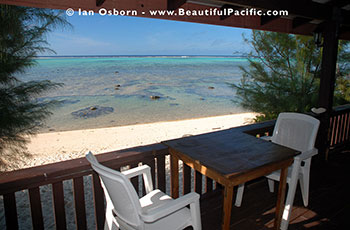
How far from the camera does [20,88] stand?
2865 mm

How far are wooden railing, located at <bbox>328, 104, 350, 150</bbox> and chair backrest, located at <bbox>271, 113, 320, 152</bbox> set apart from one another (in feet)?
5.08

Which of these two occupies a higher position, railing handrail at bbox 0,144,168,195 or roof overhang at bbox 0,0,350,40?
roof overhang at bbox 0,0,350,40

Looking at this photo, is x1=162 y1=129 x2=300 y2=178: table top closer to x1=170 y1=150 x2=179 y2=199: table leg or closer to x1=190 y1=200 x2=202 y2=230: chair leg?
x1=170 y1=150 x2=179 y2=199: table leg

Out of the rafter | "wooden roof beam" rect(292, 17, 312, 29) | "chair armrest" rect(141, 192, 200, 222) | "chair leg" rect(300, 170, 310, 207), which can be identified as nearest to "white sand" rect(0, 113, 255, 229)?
"chair armrest" rect(141, 192, 200, 222)

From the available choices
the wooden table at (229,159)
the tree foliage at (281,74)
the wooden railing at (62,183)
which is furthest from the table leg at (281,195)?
the tree foliage at (281,74)

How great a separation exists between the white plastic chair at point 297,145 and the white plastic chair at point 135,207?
911 mm

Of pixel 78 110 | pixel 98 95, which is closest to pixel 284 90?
pixel 78 110

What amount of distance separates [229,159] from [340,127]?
320 centimetres

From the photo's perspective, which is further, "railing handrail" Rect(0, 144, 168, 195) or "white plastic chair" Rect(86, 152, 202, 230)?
"railing handrail" Rect(0, 144, 168, 195)

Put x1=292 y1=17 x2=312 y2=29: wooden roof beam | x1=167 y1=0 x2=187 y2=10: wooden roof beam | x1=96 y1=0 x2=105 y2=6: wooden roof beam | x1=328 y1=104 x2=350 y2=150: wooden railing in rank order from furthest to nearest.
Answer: x1=328 y1=104 x2=350 y2=150: wooden railing, x1=292 y1=17 x2=312 y2=29: wooden roof beam, x1=167 y1=0 x2=187 y2=10: wooden roof beam, x1=96 y1=0 x2=105 y2=6: wooden roof beam

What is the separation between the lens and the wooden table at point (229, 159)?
1454 millimetres

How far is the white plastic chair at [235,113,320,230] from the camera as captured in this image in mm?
1926

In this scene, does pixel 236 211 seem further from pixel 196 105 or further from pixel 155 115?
pixel 196 105

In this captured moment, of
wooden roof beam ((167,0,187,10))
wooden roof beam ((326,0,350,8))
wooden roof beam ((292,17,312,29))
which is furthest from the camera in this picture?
wooden roof beam ((292,17,312,29))
